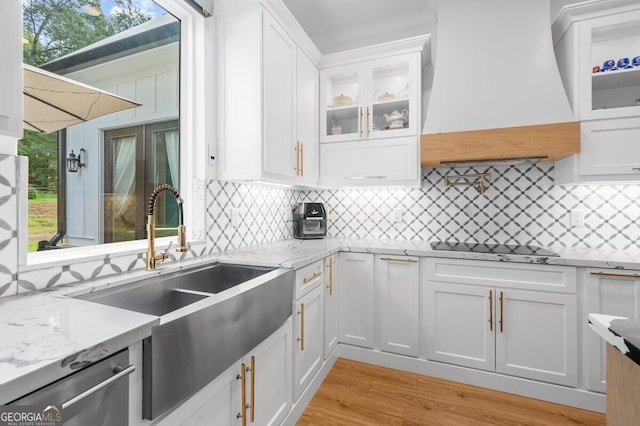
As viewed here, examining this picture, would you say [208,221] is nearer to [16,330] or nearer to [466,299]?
[16,330]

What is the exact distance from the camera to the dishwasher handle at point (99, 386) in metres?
0.60

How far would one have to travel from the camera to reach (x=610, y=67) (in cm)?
199

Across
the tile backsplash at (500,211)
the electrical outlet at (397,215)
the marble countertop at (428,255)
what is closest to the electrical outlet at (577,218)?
the tile backsplash at (500,211)

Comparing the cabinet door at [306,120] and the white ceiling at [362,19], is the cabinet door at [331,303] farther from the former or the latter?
the white ceiling at [362,19]

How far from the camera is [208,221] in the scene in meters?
1.89

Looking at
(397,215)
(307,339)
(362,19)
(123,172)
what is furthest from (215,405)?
(362,19)

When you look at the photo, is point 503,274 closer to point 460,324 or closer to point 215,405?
point 460,324

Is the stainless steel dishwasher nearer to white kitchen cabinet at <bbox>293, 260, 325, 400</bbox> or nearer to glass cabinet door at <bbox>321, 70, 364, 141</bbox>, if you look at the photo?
white kitchen cabinet at <bbox>293, 260, 325, 400</bbox>

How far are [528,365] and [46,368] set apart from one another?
2.44m

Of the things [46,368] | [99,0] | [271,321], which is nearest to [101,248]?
[271,321]

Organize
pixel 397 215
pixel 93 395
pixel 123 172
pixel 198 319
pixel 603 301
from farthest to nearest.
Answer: pixel 397 215, pixel 603 301, pixel 123 172, pixel 198 319, pixel 93 395

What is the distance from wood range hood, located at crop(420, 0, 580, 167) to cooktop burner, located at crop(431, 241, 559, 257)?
0.65 meters

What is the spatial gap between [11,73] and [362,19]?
108 inches

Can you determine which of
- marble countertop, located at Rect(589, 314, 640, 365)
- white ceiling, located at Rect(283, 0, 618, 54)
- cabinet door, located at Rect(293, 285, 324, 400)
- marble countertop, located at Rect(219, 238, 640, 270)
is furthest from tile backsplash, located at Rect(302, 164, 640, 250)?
marble countertop, located at Rect(589, 314, 640, 365)
